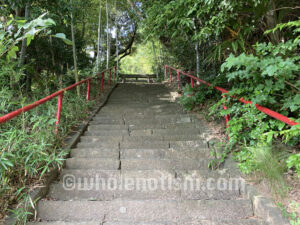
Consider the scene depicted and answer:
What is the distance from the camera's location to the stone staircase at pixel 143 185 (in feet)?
6.43

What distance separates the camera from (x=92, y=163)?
2.72 meters

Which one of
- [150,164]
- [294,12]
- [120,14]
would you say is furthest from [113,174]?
[120,14]

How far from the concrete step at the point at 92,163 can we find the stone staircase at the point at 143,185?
0.04ft

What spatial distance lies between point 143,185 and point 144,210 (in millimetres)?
383

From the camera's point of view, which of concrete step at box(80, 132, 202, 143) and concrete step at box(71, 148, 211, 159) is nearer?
concrete step at box(71, 148, 211, 159)

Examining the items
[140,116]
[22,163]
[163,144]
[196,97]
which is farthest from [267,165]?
[140,116]

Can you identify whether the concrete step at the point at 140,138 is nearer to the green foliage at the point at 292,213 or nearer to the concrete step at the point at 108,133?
the concrete step at the point at 108,133

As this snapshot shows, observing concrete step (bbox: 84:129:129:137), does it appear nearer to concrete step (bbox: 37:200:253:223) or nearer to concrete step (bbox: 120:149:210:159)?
concrete step (bbox: 120:149:210:159)

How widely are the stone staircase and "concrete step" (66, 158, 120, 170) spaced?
1 centimetres

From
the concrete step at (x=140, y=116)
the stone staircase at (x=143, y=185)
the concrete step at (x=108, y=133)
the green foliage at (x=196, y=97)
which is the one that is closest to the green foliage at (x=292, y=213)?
the stone staircase at (x=143, y=185)

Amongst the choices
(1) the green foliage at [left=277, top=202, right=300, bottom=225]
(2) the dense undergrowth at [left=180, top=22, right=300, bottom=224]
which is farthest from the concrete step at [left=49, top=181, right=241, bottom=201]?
(1) the green foliage at [left=277, top=202, right=300, bottom=225]

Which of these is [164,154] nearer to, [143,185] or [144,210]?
[143,185]

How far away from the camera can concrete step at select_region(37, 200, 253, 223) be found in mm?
1947

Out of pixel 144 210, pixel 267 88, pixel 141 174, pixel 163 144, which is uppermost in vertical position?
pixel 267 88
